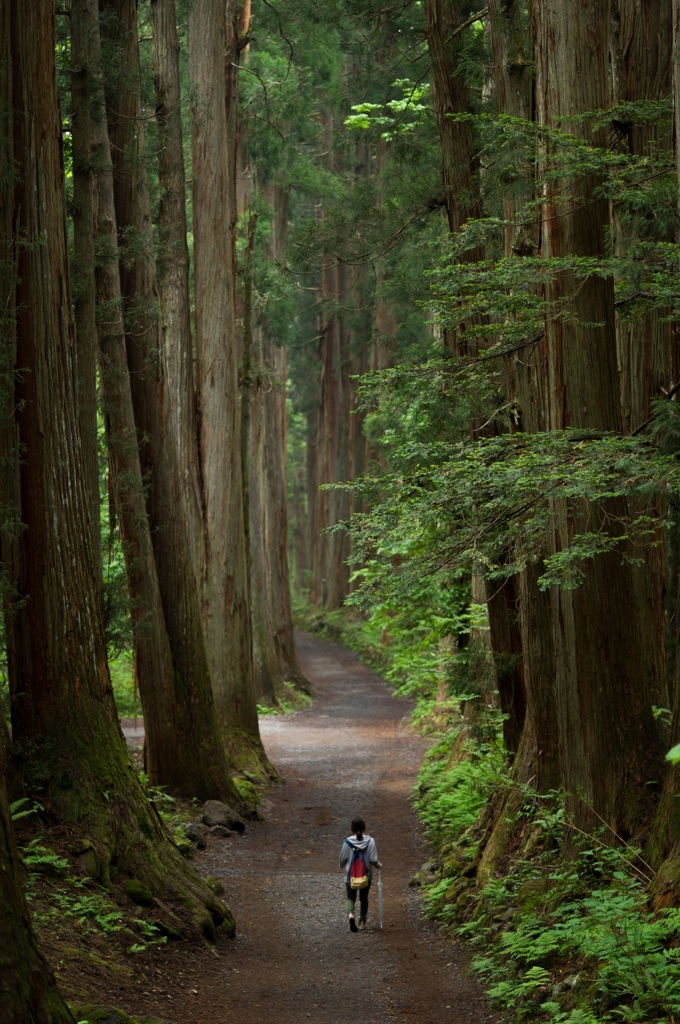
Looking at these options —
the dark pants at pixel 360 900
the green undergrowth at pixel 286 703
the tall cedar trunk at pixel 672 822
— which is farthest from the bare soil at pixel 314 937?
the green undergrowth at pixel 286 703

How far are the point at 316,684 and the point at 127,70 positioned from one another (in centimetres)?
2086

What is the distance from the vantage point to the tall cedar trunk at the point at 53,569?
8336 millimetres

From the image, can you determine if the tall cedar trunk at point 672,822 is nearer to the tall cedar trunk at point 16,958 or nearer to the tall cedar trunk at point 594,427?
the tall cedar trunk at point 594,427

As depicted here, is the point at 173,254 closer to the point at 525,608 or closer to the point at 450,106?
the point at 450,106

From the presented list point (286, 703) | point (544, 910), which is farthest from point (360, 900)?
point (286, 703)

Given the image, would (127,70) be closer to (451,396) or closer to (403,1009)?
(451,396)

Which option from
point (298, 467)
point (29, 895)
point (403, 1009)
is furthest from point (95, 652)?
point (298, 467)

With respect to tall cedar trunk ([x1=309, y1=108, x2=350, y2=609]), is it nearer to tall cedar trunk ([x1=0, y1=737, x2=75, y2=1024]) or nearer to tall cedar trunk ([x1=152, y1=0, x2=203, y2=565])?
tall cedar trunk ([x1=152, y1=0, x2=203, y2=565])

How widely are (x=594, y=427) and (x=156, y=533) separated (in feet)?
21.1

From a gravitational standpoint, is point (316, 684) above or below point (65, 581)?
below

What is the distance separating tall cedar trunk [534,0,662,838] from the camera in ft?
26.1

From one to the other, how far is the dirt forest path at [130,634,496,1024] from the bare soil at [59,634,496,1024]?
1 centimetres

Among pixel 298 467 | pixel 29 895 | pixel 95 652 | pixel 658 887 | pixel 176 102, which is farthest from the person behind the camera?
pixel 298 467

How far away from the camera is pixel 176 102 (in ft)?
47.6
